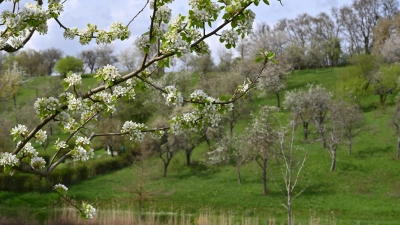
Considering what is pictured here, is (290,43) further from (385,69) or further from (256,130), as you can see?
(256,130)

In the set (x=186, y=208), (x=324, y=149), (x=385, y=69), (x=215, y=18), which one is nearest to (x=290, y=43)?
(x=385, y=69)

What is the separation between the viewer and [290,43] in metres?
53.8

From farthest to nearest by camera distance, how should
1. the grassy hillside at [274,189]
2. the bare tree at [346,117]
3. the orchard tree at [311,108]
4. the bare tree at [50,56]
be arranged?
1. the bare tree at [50,56]
2. the orchard tree at [311,108]
3. the bare tree at [346,117]
4. the grassy hillside at [274,189]

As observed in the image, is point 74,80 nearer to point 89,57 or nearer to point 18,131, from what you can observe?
point 18,131

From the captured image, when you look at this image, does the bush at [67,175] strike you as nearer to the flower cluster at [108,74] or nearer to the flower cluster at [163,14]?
the flower cluster at [108,74]

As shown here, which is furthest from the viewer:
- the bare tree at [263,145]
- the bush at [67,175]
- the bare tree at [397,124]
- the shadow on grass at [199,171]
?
the shadow on grass at [199,171]

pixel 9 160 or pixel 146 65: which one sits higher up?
pixel 146 65

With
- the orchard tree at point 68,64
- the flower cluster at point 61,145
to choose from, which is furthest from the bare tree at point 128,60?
the flower cluster at point 61,145

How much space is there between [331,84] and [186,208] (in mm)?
27142

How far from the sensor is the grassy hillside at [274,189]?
1868cm

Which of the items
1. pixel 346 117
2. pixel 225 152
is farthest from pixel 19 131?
pixel 346 117

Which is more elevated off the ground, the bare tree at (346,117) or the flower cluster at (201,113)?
the bare tree at (346,117)

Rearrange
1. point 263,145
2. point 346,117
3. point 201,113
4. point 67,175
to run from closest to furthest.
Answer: point 201,113 < point 263,145 < point 67,175 < point 346,117

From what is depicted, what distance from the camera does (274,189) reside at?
22297 mm
